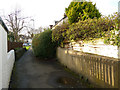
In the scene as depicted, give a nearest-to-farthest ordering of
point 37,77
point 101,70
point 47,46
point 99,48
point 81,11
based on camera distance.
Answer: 1. point 101,70
2. point 99,48
3. point 37,77
4. point 81,11
5. point 47,46

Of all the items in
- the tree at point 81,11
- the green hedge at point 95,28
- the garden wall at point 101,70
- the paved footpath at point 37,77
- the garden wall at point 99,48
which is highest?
the tree at point 81,11

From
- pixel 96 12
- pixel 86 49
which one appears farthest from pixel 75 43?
pixel 96 12

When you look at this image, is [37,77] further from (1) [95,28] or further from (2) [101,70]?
(1) [95,28]

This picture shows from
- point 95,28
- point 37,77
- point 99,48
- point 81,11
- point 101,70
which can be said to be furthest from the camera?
point 81,11

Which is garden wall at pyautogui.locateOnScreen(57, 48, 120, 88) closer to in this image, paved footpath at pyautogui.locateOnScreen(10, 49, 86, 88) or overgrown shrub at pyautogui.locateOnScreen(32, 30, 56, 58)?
paved footpath at pyautogui.locateOnScreen(10, 49, 86, 88)

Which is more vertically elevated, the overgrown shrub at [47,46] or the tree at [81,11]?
the tree at [81,11]

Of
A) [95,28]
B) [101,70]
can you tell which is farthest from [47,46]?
[101,70]

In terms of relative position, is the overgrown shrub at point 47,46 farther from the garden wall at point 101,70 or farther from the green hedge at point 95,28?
the garden wall at point 101,70

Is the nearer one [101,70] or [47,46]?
[101,70]

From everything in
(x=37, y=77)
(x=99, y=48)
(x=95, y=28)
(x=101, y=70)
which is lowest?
(x=37, y=77)

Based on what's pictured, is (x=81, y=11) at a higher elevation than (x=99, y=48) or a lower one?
higher

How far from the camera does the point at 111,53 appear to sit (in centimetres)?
305

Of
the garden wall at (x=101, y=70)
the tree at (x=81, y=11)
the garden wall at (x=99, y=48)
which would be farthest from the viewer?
the tree at (x=81, y=11)

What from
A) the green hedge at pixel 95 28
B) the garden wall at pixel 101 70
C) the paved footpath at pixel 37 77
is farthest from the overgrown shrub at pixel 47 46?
the garden wall at pixel 101 70
